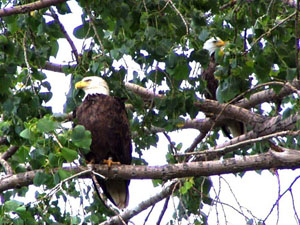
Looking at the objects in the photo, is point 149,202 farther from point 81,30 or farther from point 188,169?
point 81,30

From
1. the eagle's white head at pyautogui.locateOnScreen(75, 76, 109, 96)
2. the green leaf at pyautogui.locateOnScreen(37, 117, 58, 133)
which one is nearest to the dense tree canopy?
the green leaf at pyautogui.locateOnScreen(37, 117, 58, 133)

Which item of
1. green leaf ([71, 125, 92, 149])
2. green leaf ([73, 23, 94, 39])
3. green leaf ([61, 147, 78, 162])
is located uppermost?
green leaf ([73, 23, 94, 39])

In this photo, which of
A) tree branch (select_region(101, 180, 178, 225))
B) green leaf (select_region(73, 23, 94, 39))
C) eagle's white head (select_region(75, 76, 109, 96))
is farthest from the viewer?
eagle's white head (select_region(75, 76, 109, 96))

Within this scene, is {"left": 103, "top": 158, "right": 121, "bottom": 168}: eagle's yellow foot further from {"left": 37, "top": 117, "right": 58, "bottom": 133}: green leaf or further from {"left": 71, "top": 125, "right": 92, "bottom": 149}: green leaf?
{"left": 37, "top": 117, "right": 58, "bottom": 133}: green leaf

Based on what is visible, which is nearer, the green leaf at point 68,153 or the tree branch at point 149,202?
the green leaf at point 68,153

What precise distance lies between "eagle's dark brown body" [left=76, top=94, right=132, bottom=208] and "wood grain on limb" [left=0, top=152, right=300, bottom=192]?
36.6 inches

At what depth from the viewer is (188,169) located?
371 cm

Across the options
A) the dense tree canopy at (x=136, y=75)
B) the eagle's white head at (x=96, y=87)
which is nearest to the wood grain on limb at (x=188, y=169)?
the dense tree canopy at (x=136, y=75)

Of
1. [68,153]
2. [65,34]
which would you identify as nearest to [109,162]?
[65,34]

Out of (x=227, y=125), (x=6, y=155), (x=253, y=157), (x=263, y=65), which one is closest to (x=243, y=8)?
(x=263, y=65)

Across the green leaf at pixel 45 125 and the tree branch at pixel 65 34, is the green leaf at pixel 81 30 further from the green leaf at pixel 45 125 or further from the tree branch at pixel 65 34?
the green leaf at pixel 45 125

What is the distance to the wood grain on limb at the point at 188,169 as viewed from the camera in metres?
3.58

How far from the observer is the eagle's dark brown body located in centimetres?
495

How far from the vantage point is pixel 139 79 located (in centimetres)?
468
